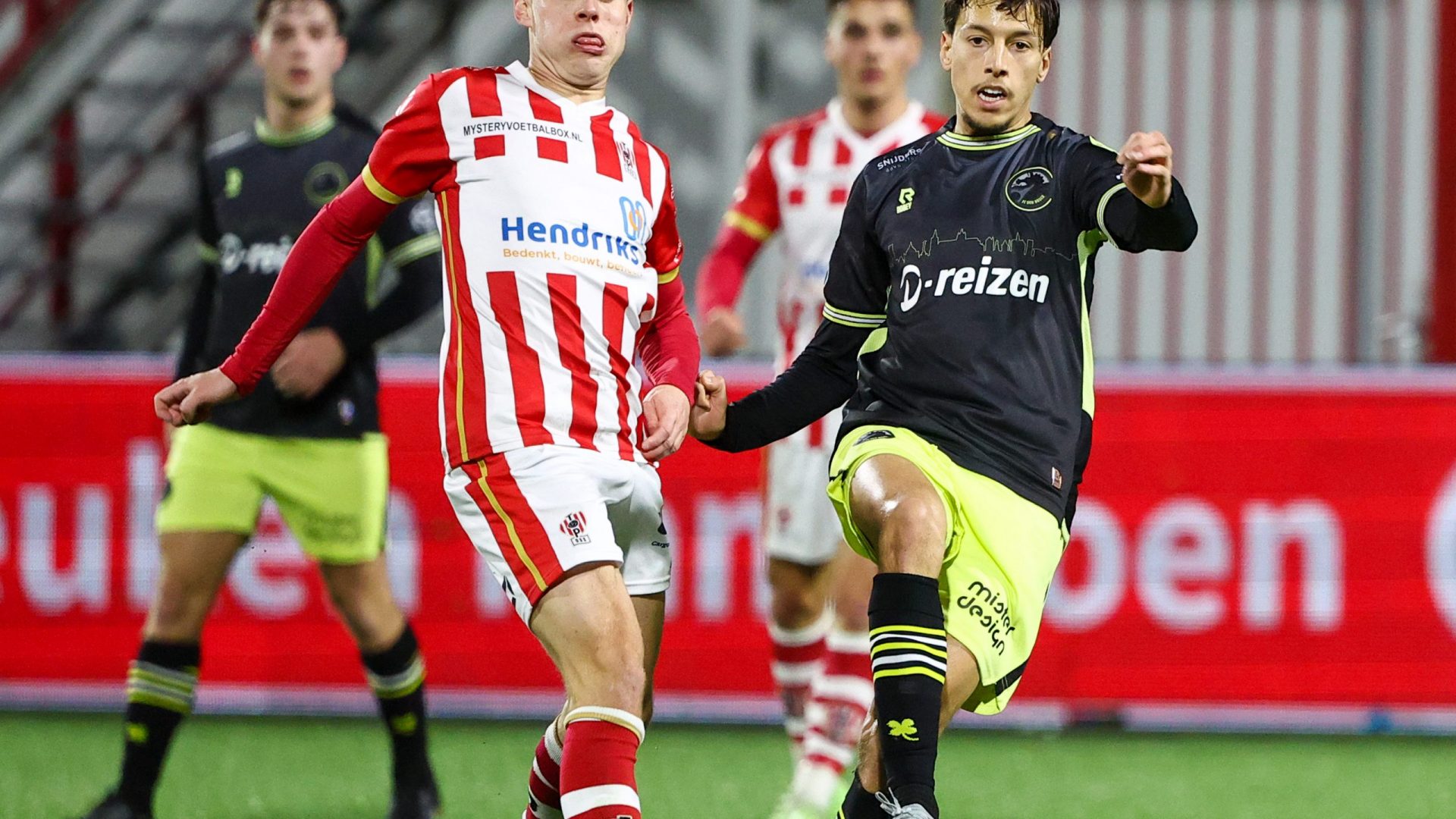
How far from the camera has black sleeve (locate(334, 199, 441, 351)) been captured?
452cm

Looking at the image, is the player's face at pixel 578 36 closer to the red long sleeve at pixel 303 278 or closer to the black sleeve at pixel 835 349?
the red long sleeve at pixel 303 278

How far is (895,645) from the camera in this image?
10.1 feet

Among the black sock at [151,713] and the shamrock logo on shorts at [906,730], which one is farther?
the black sock at [151,713]

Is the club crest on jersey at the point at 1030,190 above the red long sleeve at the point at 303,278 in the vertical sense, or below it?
above

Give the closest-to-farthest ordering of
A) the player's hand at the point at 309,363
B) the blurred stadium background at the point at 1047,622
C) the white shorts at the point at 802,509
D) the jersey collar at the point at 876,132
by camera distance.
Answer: the player's hand at the point at 309,363
the white shorts at the point at 802,509
the jersey collar at the point at 876,132
the blurred stadium background at the point at 1047,622

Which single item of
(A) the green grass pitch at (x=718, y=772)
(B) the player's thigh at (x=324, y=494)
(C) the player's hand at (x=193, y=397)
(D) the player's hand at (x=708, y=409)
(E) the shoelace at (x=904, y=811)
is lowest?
(A) the green grass pitch at (x=718, y=772)

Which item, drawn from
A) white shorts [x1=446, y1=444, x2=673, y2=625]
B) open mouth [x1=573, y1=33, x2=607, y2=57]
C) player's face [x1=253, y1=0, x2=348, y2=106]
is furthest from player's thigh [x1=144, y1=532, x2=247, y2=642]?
open mouth [x1=573, y1=33, x2=607, y2=57]

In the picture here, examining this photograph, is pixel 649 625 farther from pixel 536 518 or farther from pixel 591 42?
pixel 591 42

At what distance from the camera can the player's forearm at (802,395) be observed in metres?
3.50

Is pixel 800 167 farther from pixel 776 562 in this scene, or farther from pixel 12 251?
pixel 12 251

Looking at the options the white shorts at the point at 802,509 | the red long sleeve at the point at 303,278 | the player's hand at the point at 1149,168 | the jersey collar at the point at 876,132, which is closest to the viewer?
the player's hand at the point at 1149,168

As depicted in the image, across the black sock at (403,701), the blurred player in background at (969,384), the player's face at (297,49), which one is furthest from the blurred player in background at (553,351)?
the player's face at (297,49)

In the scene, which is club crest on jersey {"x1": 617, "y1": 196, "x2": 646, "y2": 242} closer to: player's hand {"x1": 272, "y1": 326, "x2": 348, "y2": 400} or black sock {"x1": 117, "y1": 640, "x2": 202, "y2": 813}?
player's hand {"x1": 272, "y1": 326, "x2": 348, "y2": 400}

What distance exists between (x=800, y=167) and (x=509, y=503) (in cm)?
209
